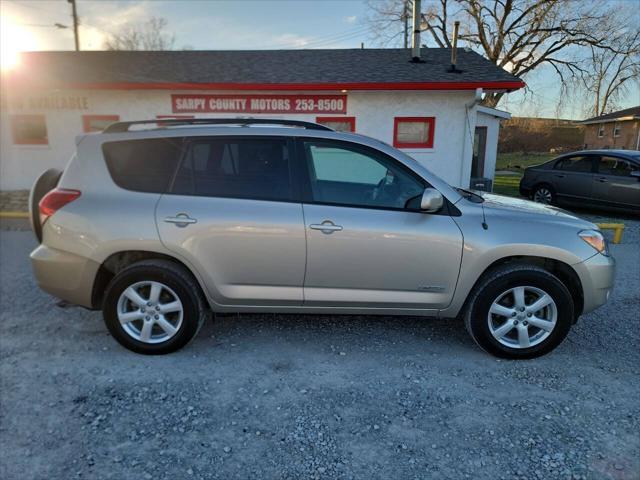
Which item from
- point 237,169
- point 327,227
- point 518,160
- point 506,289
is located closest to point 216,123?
point 237,169

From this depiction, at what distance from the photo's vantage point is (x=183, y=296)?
129 inches

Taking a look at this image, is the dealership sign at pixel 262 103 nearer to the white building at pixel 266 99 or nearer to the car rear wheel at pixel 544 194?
the white building at pixel 266 99

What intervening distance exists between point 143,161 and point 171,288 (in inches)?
40.8

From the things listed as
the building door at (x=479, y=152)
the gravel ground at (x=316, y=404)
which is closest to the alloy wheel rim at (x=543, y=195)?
the building door at (x=479, y=152)

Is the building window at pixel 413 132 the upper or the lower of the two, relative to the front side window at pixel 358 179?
upper

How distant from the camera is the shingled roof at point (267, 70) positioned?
10305mm

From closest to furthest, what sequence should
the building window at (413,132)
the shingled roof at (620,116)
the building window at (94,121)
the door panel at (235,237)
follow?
the door panel at (235,237) < the building window at (413,132) < the building window at (94,121) < the shingled roof at (620,116)

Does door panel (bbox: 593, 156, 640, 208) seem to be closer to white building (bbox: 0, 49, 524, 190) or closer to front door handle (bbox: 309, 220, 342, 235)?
white building (bbox: 0, 49, 524, 190)

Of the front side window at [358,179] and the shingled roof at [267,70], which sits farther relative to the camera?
the shingled roof at [267,70]

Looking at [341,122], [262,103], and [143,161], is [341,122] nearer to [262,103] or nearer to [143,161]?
[262,103]

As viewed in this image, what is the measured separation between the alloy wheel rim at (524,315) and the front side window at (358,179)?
107 centimetres

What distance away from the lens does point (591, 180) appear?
9680 mm

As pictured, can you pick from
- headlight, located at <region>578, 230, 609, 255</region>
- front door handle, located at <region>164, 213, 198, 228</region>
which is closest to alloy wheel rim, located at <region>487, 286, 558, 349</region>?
headlight, located at <region>578, 230, 609, 255</region>

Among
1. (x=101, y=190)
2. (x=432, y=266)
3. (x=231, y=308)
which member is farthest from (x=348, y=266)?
(x=101, y=190)
